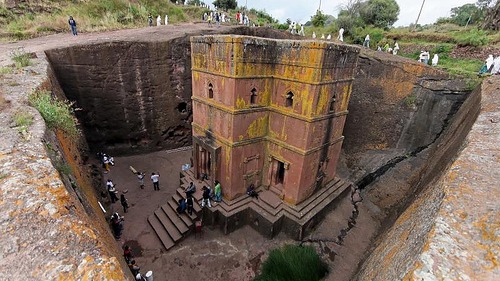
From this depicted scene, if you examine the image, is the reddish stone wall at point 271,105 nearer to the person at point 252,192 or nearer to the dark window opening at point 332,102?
the dark window opening at point 332,102

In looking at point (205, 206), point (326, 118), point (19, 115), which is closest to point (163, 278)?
point (205, 206)

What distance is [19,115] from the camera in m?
5.12

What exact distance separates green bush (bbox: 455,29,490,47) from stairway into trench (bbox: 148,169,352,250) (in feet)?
45.9

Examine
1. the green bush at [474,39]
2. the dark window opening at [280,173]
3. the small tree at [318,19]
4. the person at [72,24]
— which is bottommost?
the dark window opening at [280,173]

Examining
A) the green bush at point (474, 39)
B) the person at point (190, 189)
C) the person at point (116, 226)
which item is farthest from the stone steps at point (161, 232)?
the green bush at point (474, 39)

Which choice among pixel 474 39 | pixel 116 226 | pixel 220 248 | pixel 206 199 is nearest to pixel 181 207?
pixel 206 199

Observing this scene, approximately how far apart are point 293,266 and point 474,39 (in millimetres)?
17553

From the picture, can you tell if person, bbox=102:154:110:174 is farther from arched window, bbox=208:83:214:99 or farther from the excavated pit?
arched window, bbox=208:83:214:99

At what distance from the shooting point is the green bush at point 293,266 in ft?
24.5

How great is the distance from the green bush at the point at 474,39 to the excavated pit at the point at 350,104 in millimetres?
6090

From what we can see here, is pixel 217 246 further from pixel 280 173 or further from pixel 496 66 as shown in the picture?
pixel 496 66

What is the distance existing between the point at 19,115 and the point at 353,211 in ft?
41.0

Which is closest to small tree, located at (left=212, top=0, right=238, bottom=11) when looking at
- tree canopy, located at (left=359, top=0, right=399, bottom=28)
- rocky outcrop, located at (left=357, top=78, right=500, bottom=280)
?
tree canopy, located at (left=359, top=0, right=399, bottom=28)

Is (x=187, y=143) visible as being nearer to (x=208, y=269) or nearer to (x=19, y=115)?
(x=208, y=269)
